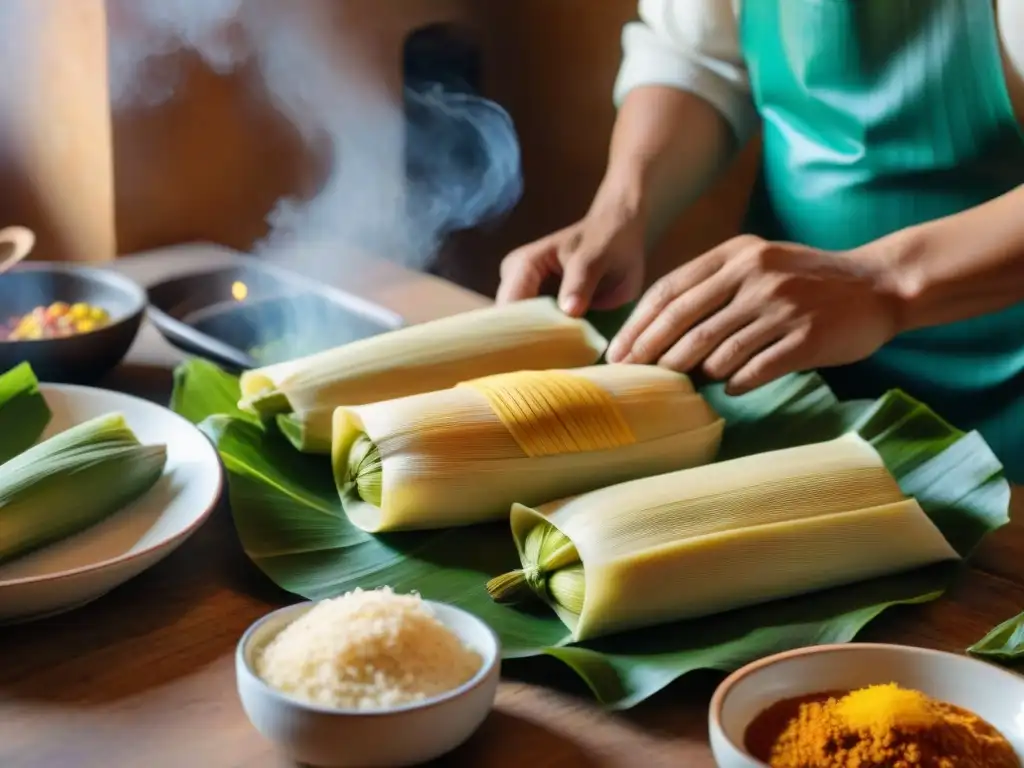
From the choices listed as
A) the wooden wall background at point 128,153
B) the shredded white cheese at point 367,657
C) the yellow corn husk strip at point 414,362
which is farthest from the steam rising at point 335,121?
the shredded white cheese at point 367,657

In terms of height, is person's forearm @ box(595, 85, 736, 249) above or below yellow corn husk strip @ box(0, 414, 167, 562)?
above

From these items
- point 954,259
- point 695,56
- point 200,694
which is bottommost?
point 200,694

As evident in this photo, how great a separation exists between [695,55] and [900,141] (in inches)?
15.5

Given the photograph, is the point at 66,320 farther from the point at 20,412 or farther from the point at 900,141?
the point at 900,141

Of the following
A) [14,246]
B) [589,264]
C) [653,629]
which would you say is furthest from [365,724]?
[14,246]

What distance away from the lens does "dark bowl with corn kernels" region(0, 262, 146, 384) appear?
4.93 ft

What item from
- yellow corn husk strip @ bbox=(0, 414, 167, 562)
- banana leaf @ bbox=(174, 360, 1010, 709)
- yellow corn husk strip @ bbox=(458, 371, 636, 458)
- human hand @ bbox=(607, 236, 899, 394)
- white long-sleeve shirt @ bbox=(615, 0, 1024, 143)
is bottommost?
banana leaf @ bbox=(174, 360, 1010, 709)

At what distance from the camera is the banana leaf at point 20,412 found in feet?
4.28

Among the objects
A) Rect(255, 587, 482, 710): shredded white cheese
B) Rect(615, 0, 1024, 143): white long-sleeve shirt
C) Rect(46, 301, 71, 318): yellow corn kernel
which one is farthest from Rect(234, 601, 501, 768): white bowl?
Rect(615, 0, 1024, 143): white long-sleeve shirt

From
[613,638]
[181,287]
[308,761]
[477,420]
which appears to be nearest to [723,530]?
[613,638]

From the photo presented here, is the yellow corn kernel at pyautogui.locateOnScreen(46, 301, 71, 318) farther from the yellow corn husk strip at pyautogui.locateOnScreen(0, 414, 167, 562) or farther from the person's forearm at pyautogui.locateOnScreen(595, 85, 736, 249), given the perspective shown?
the person's forearm at pyautogui.locateOnScreen(595, 85, 736, 249)

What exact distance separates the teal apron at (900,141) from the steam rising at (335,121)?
86cm

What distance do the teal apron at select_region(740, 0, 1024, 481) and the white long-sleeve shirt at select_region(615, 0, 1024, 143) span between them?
6 centimetres

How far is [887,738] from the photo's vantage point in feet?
2.70
